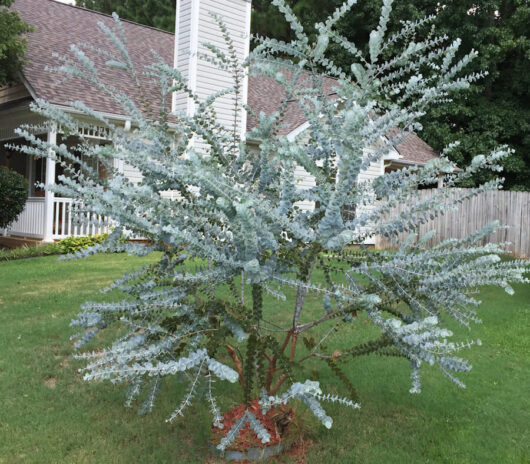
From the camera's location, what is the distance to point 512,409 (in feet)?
14.2

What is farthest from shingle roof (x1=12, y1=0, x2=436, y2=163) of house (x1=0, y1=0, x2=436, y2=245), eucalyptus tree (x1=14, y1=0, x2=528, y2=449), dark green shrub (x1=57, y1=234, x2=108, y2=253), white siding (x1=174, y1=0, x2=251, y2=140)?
eucalyptus tree (x1=14, y1=0, x2=528, y2=449)

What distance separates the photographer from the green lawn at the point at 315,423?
138 inches

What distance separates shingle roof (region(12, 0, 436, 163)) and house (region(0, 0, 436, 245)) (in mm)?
28

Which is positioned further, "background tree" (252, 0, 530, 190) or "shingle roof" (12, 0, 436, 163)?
"background tree" (252, 0, 530, 190)

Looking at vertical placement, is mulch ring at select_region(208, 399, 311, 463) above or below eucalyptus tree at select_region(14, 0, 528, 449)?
below

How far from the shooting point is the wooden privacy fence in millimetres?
13219

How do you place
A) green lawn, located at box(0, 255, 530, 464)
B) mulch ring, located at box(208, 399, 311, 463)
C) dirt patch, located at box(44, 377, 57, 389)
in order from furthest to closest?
1. dirt patch, located at box(44, 377, 57, 389)
2. green lawn, located at box(0, 255, 530, 464)
3. mulch ring, located at box(208, 399, 311, 463)

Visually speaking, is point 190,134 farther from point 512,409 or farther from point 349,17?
point 349,17

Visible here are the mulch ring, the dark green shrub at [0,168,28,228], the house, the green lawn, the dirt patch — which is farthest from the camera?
the house

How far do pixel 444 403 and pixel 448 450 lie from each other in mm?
875

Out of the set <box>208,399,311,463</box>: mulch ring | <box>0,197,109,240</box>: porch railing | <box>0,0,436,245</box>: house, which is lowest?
<box>208,399,311,463</box>: mulch ring

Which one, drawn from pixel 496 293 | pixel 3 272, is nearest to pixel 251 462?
pixel 496 293

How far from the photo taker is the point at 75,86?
12961 millimetres

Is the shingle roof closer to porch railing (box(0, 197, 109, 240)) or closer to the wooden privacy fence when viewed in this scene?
porch railing (box(0, 197, 109, 240))
